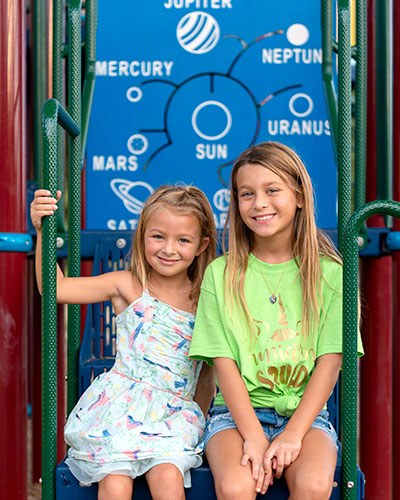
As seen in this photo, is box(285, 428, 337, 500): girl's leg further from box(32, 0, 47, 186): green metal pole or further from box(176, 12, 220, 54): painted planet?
box(32, 0, 47, 186): green metal pole

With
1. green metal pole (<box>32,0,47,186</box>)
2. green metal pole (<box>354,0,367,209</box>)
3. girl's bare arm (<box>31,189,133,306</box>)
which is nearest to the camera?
girl's bare arm (<box>31,189,133,306</box>)

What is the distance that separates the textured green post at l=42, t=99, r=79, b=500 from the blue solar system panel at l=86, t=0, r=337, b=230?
125 centimetres

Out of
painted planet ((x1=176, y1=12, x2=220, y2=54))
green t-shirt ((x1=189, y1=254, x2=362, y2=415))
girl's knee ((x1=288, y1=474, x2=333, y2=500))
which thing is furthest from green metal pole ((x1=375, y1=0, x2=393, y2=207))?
girl's knee ((x1=288, y1=474, x2=333, y2=500))

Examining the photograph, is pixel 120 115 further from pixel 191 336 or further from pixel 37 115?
pixel 191 336

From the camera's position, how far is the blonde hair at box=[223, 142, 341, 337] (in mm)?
2014

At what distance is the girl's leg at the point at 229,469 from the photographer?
1.68 meters

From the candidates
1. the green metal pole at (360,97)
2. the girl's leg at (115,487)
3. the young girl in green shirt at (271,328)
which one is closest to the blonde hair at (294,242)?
the young girl in green shirt at (271,328)

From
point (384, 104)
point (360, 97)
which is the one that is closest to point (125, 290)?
point (360, 97)

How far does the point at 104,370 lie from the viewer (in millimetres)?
2309

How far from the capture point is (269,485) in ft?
5.74

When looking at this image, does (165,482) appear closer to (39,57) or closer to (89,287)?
(89,287)

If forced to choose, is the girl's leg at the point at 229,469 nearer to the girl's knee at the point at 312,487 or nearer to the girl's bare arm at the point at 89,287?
the girl's knee at the point at 312,487

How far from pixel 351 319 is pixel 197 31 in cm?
187

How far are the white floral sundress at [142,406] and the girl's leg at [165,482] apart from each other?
2cm
